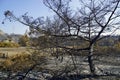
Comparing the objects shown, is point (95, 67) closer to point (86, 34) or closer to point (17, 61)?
point (86, 34)

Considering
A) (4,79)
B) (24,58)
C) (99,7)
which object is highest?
(99,7)

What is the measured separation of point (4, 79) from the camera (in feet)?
32.2

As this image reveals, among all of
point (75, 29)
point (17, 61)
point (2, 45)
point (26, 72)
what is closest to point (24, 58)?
point (17, 61)

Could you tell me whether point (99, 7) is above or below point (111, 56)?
above

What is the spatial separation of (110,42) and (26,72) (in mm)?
3559

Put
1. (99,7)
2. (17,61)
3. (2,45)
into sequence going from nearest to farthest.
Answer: (99,7)
(17,61)
(2,45)

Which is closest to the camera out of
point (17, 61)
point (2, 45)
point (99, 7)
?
point (99, 7)

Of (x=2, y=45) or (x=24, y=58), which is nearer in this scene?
(x=24, y=58)

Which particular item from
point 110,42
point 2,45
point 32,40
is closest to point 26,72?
point 32,40

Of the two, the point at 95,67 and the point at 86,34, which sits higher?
the point at 86,34

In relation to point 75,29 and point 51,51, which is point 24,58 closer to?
point 51,51

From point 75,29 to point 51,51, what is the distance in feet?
4.18

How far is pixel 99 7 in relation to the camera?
9.61m

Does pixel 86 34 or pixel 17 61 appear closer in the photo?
pixel 86 34
